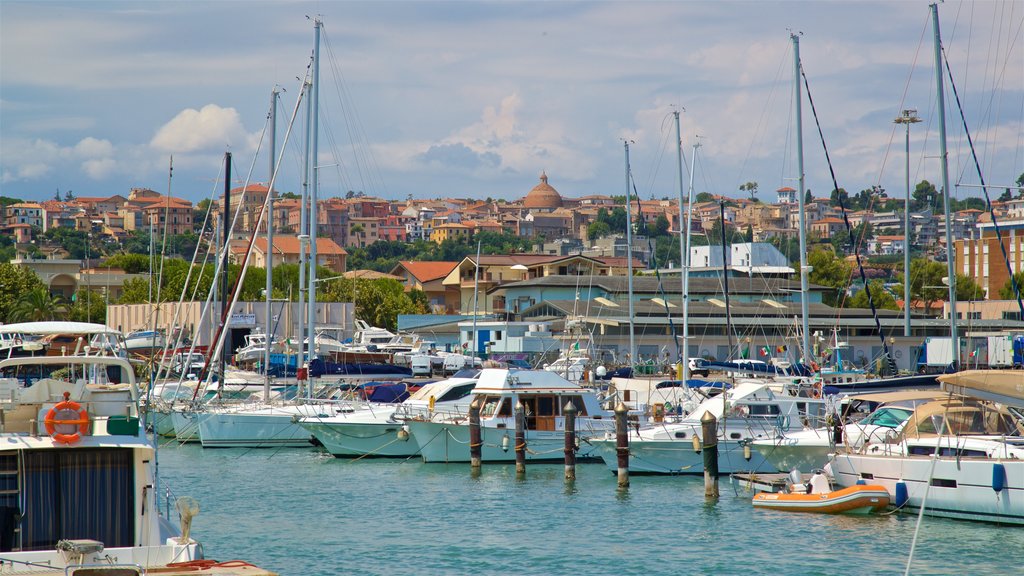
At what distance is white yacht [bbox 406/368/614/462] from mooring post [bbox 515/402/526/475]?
0.97m

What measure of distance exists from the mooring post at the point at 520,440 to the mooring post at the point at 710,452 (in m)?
6.11

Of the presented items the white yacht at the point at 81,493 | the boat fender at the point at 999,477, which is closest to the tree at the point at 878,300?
the boat fender at the point at 999,477

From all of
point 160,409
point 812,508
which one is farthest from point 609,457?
point 160,409

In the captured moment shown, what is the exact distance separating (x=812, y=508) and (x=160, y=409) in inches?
1003

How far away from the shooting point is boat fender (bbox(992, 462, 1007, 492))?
24.0 m

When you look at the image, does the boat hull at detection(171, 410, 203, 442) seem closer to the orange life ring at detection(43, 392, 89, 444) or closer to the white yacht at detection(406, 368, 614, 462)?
the white yacht at detection(406, 368, 614, 462)

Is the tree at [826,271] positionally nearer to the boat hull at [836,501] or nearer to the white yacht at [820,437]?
the white yacht at [820,437]

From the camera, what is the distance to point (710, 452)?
93.8 feet

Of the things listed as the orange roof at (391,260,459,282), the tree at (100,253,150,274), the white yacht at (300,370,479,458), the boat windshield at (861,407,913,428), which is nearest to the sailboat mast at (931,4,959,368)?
the boat windshield at (861,407,913,428)

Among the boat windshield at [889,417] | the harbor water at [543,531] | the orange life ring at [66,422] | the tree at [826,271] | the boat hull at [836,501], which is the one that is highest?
the tree at [826,271]

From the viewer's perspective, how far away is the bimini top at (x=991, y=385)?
2452 cm

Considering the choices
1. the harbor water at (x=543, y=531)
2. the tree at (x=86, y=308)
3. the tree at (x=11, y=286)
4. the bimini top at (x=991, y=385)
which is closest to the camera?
the harbor water at (x=543, y=531)

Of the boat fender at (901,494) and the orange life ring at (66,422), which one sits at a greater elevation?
the orange life ring at (66,422)

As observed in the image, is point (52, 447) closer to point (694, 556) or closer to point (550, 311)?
point (694, 556)
